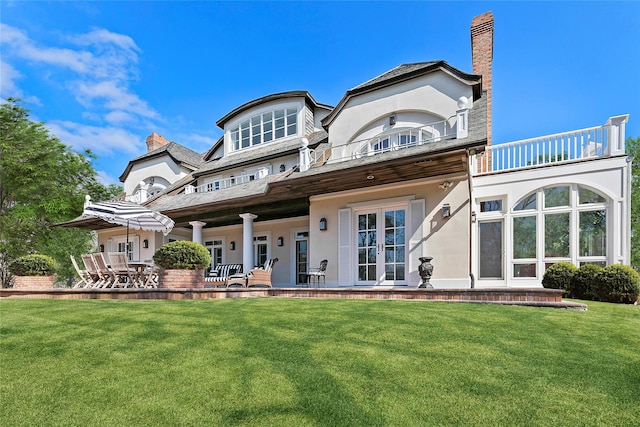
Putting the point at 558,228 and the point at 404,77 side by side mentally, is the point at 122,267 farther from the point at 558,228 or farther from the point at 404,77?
the point at 558,228

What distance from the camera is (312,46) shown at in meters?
14.7

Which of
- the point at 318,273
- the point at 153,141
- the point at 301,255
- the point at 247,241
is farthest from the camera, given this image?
the point at 153,141

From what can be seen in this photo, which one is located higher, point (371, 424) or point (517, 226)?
point (517, 226)

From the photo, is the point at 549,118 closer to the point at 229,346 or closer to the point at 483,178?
the point at 483,178

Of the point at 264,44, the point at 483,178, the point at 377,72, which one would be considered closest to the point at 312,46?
the point at 264,44

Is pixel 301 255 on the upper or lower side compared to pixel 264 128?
lower

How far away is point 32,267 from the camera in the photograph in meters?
9.54

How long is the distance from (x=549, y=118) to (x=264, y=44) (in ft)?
43.1

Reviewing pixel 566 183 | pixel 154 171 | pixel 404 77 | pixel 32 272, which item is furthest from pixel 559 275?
pixel 154 171

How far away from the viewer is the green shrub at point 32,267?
9500 millimetres

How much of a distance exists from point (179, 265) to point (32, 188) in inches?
621

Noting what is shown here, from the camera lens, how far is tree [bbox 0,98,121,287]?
58.6ft

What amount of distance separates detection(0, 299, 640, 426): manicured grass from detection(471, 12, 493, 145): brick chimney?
9972mm

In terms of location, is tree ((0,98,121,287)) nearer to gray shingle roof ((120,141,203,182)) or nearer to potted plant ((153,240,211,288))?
gray shingle roof ((120,141,203,182))
